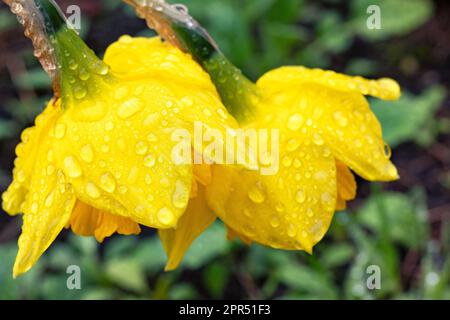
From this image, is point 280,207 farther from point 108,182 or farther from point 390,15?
point 390,15

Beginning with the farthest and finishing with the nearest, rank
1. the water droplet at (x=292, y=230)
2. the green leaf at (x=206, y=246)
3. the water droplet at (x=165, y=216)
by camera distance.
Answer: the green leaf at (x=206, y=246) < the water droplet at (x=292, y=230) < the water droplet at (x=165, y=216)

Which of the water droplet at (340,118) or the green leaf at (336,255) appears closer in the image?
the water droplet at (340,118)

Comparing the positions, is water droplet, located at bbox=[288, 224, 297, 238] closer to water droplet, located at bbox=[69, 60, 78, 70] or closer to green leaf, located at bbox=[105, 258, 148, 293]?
water droplet, located at bbox=[69, 60, 78, 70]

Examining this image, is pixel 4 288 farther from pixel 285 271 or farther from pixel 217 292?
pixel 285 271

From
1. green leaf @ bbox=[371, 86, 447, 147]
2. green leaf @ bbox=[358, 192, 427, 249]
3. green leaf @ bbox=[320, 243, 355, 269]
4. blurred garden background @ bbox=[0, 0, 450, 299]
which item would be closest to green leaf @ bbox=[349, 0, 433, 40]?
blurred garden background @ bbox=[0, 0, 450, 299]

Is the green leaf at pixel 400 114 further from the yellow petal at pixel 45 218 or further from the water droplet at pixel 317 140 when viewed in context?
the yellow petal at pixel 45 218

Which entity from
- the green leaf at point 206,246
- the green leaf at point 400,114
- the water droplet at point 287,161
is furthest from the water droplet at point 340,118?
the green leaf at point 400,114

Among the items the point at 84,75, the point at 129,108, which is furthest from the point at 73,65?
the point at 129,108
